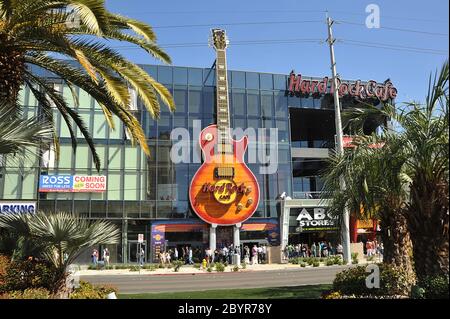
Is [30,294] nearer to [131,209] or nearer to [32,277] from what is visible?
[32,277]

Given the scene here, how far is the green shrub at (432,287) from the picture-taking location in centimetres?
819

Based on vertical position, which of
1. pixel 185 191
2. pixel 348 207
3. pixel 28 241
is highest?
pixel 185 191

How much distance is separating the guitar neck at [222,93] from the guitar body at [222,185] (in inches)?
33.4

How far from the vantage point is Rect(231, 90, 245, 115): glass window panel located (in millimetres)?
42737

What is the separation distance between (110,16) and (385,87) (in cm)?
3932

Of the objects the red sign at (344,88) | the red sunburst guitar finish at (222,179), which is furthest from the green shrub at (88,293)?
the red sign at (344,88)

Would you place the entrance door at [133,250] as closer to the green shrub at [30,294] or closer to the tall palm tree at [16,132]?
the green shrub at [30,294]

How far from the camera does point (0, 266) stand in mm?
10242

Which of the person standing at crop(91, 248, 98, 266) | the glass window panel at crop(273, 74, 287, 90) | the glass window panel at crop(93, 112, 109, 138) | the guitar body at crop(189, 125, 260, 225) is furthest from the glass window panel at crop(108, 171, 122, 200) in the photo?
the glass window panel at crop(273, 74, 287, 90)

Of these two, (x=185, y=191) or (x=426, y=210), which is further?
(x=185, y=191)

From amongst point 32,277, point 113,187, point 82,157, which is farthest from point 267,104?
point 32,277

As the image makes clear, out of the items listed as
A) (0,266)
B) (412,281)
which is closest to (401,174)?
(412,281)

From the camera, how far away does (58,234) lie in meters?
9.38
